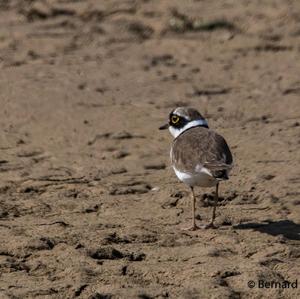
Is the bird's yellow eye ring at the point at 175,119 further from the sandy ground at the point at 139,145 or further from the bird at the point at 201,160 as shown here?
the sandy ground at the point at 139,145

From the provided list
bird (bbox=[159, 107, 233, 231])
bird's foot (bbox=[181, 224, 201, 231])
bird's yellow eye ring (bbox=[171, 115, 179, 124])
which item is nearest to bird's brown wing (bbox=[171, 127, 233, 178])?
bird (bbox=[159, 107, 233, 231])

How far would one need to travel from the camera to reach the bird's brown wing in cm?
831

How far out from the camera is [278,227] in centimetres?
858

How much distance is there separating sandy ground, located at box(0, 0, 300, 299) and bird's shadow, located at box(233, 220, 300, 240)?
2cm

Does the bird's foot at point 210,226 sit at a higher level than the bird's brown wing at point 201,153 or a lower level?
lower

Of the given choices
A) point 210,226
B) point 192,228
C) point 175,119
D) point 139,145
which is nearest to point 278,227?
point 210,226

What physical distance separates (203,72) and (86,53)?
184cm

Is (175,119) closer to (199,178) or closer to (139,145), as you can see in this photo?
(199,178)

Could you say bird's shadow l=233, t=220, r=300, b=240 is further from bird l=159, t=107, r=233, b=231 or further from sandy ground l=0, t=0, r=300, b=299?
bird l=159, t=107, r=233, b=231

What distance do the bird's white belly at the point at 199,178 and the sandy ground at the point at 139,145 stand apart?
0.40 m

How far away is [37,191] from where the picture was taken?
952 cm

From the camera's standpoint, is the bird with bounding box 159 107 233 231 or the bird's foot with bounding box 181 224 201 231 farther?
the bird's foot with bounding box 181 224 201 231

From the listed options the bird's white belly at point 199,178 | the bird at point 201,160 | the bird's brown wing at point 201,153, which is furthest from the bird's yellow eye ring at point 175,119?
the bird's white belly at point 199,178

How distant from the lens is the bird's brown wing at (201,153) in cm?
831
